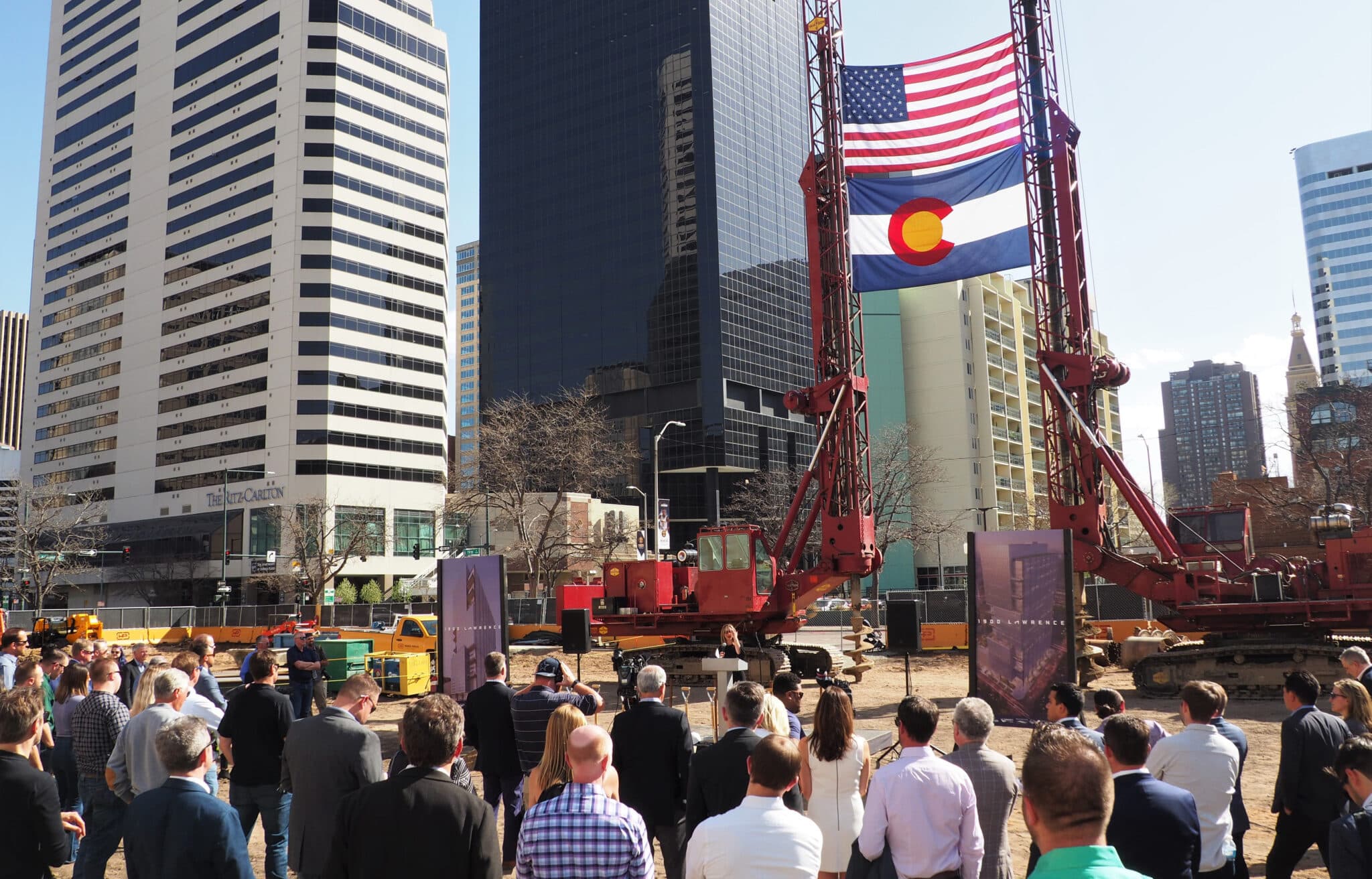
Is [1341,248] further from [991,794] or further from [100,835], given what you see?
[100,835]

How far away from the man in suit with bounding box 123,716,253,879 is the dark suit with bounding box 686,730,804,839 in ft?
8.31

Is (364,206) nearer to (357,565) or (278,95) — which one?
(278,95)

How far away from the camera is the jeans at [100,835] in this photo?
24.9 feet

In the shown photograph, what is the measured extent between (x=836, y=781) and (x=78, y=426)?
114m

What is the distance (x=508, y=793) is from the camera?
28.4 feet

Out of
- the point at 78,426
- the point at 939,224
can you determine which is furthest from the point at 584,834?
the point at 78,426

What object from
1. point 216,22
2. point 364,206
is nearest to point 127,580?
point 364,206

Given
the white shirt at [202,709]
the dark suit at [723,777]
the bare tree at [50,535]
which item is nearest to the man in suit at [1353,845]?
the dark suit at [723,777]

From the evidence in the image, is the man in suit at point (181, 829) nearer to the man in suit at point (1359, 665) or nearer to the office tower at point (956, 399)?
the man in suit at point (1359, 665)

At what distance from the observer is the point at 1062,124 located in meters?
23.7

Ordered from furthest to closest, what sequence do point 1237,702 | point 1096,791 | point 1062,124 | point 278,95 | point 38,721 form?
1. point 278,95
2. point 1062,124
3. point 1237,702
4. point 38,721
5. point 1096,791

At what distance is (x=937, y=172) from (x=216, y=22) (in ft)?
296

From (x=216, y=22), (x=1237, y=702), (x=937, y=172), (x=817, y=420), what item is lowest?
(x=1237, y=702)

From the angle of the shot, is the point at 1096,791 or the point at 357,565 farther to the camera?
the point at 357,565
